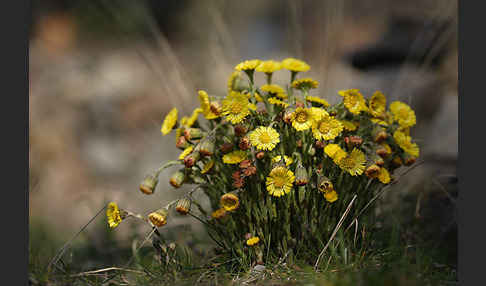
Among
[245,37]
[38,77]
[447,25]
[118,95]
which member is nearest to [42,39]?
[38,77]

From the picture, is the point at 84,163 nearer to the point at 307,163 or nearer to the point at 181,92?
the point at 181,92

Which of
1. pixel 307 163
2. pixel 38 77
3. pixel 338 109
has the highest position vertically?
pixel 38 77

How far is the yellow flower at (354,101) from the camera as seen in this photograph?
134 centimetres

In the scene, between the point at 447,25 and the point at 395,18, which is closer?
the point at 447,25

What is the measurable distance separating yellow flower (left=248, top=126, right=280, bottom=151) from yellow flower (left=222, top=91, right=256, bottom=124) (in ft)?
0.23

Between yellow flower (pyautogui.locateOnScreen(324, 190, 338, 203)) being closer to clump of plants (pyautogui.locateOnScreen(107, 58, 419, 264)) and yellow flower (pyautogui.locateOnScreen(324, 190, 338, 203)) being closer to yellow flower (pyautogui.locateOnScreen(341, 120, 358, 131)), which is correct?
clump of plants (pyautogui.locateOnScreen(107, 58, 419, 264))

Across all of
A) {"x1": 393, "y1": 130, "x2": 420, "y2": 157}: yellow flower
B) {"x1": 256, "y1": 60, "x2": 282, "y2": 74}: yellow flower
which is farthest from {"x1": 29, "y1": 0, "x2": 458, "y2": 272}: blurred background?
{"x1": 256, "y1": 60, "x2": 282, "y2": 74}: yellow flower

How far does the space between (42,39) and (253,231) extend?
13.5ft

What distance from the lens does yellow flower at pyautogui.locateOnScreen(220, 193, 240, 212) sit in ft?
4.13

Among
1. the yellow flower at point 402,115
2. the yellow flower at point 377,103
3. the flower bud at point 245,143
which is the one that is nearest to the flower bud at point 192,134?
the flower bud at point 245,143

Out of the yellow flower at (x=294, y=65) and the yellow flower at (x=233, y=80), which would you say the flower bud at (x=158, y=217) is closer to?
the yellow flower at (x=233, y=80)

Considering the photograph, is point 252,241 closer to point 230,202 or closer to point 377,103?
point 230,202

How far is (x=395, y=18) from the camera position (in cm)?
312

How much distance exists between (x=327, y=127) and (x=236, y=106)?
0.29 m
